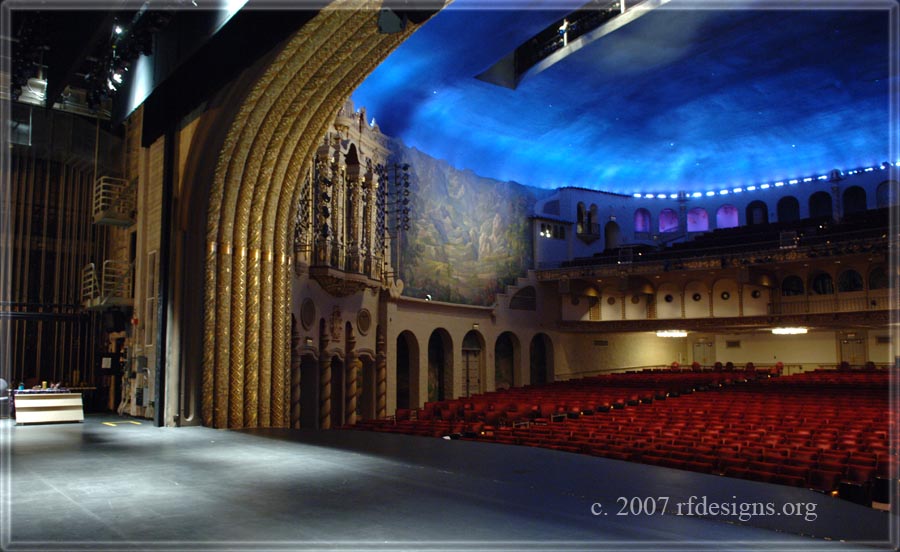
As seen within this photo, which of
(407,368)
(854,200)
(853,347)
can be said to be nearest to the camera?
(407,368)

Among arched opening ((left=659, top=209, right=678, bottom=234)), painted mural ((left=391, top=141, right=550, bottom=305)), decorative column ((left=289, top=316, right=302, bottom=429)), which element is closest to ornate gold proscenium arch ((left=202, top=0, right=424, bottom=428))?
decorative column ((left=289, top=316, right=302, bottom=429))

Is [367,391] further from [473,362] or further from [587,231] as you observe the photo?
[587,231]

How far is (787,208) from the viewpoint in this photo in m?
37.4

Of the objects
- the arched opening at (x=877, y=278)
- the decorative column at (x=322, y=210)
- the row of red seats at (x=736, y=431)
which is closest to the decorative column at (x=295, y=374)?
the decorative column at (x=322, y=210)

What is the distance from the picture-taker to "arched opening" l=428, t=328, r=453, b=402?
27500 mm

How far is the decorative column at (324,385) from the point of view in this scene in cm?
2059

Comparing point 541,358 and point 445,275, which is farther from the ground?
point 445,275

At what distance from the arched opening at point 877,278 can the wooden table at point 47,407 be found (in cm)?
2860

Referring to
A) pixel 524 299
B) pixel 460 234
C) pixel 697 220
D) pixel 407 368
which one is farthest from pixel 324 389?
pixel 697 220

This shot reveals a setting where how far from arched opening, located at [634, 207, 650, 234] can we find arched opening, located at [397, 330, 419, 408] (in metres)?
18.9

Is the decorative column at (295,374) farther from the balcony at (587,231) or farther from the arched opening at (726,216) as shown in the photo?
the arched opening at (726,216)

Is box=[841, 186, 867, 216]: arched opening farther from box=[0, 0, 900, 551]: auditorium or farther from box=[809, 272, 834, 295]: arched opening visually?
box=[809, 272, 834, 295]: arched opening

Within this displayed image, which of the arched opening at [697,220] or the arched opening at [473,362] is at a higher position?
the arched opening at [697,220]

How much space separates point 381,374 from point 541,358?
11.8 metres
